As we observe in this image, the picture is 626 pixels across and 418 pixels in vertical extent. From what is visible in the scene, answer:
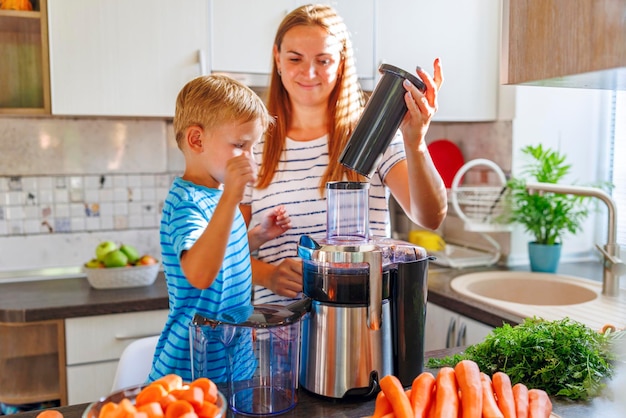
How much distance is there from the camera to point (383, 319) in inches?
38.7

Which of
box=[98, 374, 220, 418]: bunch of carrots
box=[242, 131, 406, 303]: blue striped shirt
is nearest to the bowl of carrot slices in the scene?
box=[98, 374, 220, 418]: bunch of carrots

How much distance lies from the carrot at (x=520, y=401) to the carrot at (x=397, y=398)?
149 millimetres

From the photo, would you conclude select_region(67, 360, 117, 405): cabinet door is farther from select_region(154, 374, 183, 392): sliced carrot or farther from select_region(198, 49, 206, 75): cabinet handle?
select_region(154, 374, 183, 392): sliced carrot

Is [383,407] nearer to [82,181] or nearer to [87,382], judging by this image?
[87,382]

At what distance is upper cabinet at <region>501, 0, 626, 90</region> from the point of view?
65 cm

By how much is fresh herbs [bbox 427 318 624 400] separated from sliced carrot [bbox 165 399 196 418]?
53 centimetres

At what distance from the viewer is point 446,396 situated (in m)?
0.82

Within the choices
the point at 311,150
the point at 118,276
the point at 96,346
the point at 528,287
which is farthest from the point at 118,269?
the point at 528,287

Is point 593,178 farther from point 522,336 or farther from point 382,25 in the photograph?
point 522,336

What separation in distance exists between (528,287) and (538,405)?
1.35m

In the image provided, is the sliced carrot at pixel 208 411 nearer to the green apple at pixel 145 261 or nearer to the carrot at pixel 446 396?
the carrot at pixel 446 396

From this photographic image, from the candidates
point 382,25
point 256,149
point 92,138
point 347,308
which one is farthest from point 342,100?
point 92,138

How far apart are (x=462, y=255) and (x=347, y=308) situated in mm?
1528

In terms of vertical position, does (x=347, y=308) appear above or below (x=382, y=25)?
below
